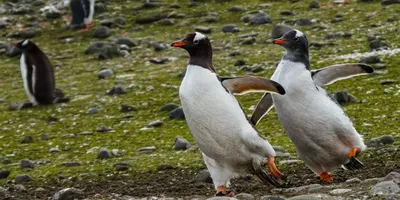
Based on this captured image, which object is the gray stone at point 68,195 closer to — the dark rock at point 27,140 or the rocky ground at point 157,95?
the rocky ground at point 157,95

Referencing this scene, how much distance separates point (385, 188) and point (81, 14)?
10.1 metres

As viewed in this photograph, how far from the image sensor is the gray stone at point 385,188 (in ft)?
17.5

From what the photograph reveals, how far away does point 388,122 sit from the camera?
838cm

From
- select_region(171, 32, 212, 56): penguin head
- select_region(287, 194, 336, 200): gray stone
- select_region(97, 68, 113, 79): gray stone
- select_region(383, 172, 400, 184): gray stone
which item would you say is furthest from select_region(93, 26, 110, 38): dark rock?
select_region(287, 194, 336, 200): gray stone

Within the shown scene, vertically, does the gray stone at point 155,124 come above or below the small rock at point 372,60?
below

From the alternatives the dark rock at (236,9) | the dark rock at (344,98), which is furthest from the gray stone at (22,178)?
the dark rock at (236,9)

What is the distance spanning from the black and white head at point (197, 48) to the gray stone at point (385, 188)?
1.54 m

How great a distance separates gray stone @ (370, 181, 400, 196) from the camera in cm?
533

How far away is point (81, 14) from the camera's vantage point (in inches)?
589

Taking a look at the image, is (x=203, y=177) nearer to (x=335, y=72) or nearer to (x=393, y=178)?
(x=335, y=72)

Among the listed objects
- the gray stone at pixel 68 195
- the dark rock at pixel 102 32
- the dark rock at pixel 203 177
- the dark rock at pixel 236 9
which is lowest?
the dark rock at pixel 102 32

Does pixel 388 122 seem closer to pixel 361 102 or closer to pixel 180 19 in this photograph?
pixel 361 102

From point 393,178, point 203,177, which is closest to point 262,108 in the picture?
point 203,177

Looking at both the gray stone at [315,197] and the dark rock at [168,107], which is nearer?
the gray stone at [315,197]
